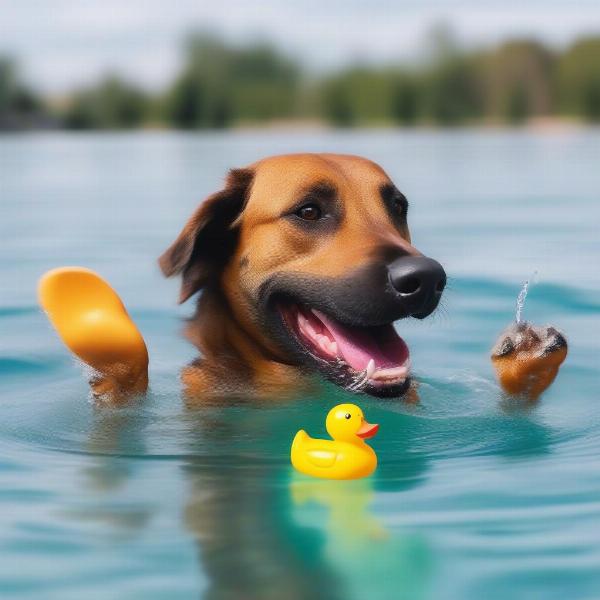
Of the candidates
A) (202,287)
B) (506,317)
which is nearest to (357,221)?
(202,287)

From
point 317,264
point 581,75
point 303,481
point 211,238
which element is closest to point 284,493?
point 303,481

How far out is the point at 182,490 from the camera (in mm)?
4570

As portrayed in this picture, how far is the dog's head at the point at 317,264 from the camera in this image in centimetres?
488

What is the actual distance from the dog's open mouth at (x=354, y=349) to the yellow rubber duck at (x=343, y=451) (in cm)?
37

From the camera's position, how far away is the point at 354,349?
16.8 ft

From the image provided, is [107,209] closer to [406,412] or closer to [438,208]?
[438,208]

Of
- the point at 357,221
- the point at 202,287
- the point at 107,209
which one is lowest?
the point at 107,209

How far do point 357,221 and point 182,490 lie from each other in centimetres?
121

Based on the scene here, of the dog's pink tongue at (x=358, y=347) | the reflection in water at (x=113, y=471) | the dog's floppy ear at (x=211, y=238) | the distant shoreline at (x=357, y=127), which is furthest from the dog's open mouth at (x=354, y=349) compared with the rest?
the distant shoreline at (x=357, y=127)

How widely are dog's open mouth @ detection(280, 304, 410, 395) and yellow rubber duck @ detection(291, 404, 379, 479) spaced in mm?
373

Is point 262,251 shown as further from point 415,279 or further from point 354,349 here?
point 415,279

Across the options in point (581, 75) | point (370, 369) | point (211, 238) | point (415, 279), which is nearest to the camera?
point (415, 279)

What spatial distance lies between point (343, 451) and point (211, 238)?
1.23 meters

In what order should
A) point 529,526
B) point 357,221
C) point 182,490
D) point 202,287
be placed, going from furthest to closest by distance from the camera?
point 202,287 → point 357,221 → point 182,490 → point 529,526
